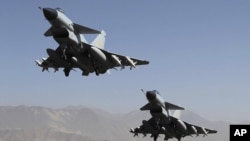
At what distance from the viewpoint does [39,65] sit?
161 feet

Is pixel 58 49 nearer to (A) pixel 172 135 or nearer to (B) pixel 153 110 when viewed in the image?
(B) pixel 153 110

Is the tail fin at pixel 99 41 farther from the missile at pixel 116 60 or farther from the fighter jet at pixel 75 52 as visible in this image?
the missile at pixel 116 60

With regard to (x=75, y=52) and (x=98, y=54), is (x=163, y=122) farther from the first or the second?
(x=75, y=52)

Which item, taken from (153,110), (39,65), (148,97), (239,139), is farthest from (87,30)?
(239,139)

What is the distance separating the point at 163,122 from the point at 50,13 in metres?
28.3

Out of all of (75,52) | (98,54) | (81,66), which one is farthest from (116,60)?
(75,52)

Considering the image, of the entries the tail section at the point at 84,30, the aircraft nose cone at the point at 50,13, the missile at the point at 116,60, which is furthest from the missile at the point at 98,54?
the aircraft nose cone at the point at 50,13

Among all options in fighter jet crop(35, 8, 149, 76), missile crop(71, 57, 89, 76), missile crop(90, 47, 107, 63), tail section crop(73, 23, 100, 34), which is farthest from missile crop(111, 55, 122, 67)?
tail section crop(73, 23, 100, 34)

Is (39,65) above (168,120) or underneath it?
above

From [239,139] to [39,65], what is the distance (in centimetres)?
3200

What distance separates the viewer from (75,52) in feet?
135

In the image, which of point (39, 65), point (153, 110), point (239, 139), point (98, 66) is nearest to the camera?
point (239, 139)

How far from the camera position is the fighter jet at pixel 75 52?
37844mm

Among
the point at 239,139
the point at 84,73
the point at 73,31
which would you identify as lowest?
the point at 239,139
